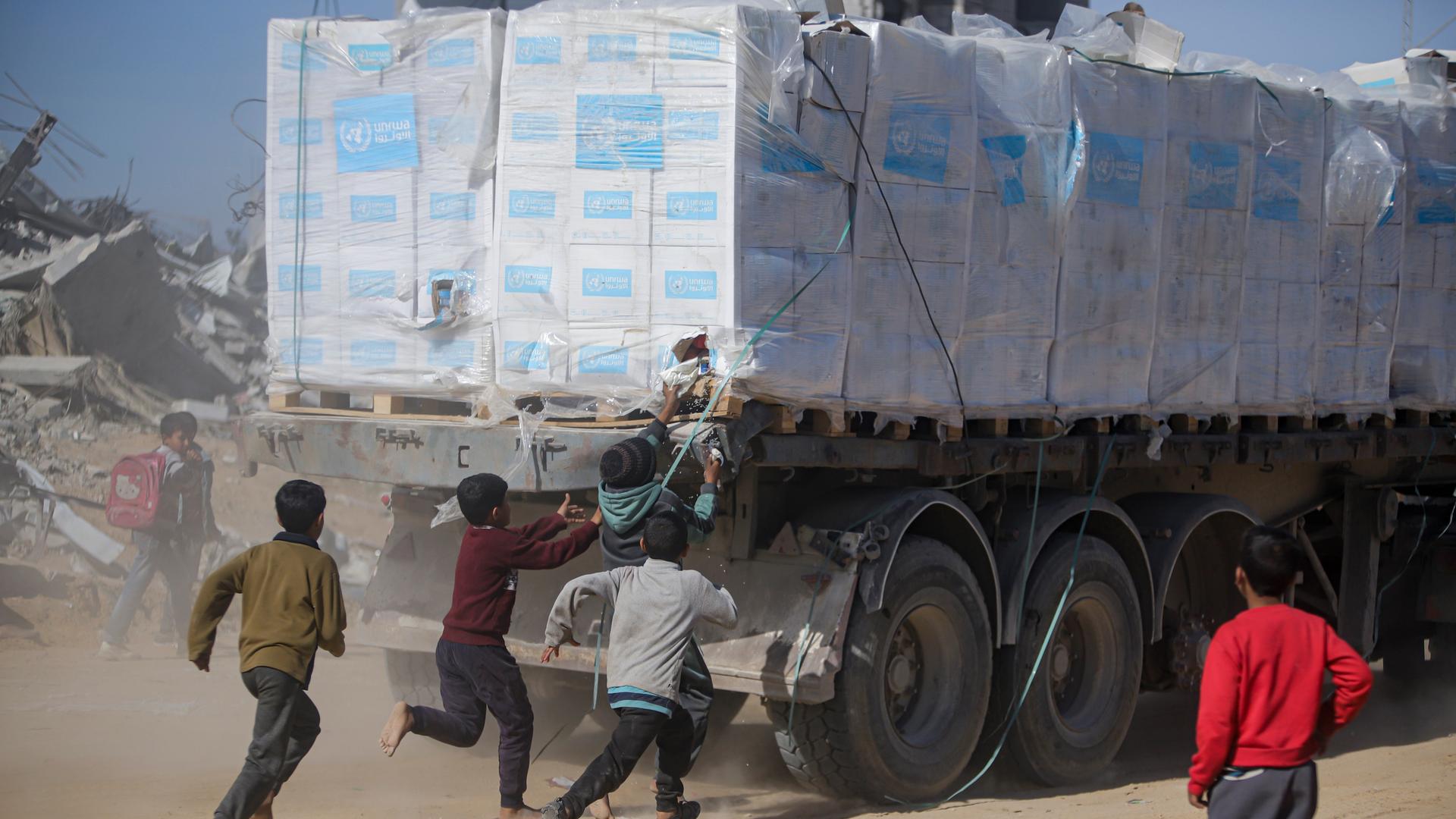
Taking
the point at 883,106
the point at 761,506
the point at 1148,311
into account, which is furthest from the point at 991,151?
the point at 761,506

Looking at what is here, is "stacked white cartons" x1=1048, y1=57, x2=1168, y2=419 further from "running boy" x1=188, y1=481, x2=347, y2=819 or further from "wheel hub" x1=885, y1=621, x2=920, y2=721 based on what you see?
"running boy" x1=188, y1=481, x2=347, y2=819

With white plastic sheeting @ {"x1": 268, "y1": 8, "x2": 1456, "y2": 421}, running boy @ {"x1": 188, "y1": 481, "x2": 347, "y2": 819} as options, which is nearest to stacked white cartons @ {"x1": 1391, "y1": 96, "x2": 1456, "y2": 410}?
white plastic sheeting @ {"x1": 268, "y1": 8, "x2": 1456, "y2": 421}

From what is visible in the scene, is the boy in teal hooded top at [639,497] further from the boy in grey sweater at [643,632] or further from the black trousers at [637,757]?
the black trousers at [637,757]

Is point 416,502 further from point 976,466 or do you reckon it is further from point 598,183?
point 976,466

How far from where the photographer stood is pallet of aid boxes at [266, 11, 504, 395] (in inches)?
237

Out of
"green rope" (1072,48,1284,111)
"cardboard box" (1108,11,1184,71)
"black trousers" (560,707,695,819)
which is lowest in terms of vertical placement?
"black trousers" (560,707,695,819)

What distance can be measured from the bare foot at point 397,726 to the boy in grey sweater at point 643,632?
58 cm

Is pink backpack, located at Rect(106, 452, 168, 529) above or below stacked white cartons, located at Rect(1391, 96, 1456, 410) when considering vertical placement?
below

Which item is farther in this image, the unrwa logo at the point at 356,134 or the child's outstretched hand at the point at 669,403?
the unrwa logo at the point at 356,134

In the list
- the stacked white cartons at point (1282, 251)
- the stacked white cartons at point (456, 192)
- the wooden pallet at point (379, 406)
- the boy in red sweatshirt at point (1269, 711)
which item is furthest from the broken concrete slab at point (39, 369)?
the boy in red sweatshirt at point (1269, 711)

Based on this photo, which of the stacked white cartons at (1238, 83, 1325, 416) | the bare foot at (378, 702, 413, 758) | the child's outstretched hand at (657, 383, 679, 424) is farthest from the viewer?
the stacked white cartons at (1238, 83, 1325, 416)

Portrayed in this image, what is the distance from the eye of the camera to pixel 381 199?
20.5 feet

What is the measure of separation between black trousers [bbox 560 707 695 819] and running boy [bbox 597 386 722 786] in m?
0.08

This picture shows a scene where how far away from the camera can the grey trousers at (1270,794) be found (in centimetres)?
369
